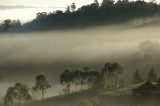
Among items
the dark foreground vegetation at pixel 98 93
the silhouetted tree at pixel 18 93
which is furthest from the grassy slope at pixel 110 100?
the silhouetted tree at pixel 18 93

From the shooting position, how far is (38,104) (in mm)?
152250

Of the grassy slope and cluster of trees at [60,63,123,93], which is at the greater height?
cluster of trees at [60,63,123,93]

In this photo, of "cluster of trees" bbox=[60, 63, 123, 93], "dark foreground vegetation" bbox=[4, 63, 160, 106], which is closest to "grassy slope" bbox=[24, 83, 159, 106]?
"dark foreground vegetation" bbox=[4, 63, 160, 106]

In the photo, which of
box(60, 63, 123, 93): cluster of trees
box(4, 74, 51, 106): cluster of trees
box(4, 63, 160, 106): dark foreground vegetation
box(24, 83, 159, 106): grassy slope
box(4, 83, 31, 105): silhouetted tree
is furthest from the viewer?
box(4, 83, 31, 105): silhouetted tree

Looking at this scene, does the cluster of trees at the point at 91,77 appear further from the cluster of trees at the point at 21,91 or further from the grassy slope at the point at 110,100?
the cluster of trees at the point at 21,91

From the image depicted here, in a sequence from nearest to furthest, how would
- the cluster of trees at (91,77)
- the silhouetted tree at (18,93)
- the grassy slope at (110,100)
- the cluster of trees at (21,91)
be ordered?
the grassy slope at (110,100)
the cluster of trees at (91,77)
the cluster of trees at (21,91)
the silhouetted tree at (18,93)

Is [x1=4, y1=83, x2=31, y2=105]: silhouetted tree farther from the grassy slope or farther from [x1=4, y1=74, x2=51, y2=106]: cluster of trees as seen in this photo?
the grassy slope

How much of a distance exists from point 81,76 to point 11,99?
24543 mm

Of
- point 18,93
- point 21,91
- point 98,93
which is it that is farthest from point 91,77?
point 18,93

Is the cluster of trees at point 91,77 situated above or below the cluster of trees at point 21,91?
above

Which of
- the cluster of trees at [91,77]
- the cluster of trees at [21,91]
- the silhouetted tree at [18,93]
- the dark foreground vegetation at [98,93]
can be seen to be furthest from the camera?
the silhouetted tree at [18,93]

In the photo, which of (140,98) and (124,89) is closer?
(140,98)

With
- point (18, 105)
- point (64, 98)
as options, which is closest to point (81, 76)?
point (64, 98)

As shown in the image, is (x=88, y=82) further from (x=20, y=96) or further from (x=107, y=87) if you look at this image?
(x=20, y=96)
